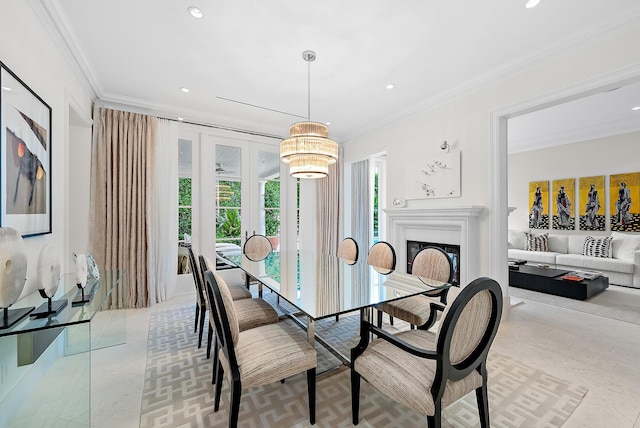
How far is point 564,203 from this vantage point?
5445mm

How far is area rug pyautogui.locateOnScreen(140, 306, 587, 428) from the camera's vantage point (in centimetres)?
155

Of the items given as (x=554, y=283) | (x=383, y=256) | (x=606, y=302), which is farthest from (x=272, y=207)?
(x=606, y=302)

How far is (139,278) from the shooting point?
348 cm

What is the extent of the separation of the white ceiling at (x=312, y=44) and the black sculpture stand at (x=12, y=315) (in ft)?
6.50

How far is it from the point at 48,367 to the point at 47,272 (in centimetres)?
120

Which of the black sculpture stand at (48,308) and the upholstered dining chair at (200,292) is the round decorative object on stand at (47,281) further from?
the upholstered dining chair at (200,292)

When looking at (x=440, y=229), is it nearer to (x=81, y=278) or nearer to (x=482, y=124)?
(x=482, y=124)

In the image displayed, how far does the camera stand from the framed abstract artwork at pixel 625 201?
15.1 feet

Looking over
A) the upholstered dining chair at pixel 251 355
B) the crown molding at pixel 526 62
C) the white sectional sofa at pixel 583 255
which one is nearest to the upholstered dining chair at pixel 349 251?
the upholstered dining chair at pixel 251 355

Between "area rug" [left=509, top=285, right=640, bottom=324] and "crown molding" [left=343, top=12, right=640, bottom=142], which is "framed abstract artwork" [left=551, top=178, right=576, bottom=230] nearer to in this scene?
"area rug" [left=509, top=285, right=640, bottom=324]

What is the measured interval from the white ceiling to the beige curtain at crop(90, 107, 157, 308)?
36 centimetres

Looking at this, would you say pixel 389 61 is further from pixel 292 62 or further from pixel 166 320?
pixel 166 320

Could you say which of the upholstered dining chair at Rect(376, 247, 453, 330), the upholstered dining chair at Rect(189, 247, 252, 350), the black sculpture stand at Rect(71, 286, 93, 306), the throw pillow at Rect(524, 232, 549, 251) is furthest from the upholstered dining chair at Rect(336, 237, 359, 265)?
the throw pillow at Rect(524, 232, 549, 251)

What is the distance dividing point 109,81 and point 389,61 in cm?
303
